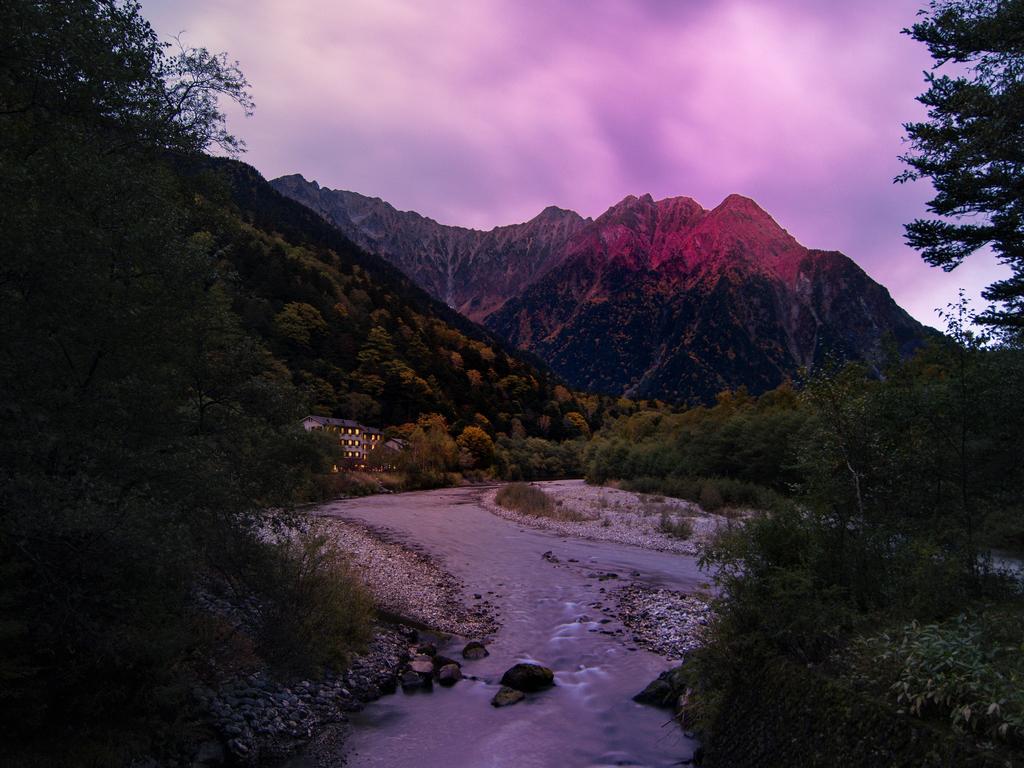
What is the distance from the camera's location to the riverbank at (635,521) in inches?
1243

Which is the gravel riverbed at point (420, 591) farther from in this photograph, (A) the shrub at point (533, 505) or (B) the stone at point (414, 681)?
(A) the shrub at point (533, 505)

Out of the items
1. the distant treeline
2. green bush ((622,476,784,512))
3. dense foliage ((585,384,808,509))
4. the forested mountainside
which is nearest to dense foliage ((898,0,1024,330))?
the distant treeline

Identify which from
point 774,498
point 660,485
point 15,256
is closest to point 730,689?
point 774,498

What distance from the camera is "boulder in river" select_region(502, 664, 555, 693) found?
40.2 ft

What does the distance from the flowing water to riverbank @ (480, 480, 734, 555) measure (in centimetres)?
643

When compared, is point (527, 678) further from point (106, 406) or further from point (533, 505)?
point (533, 505)

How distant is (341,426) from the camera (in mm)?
83438

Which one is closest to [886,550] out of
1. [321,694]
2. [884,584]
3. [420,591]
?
[884,584]

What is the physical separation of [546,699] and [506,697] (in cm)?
87

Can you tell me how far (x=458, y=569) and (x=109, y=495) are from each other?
18.4m

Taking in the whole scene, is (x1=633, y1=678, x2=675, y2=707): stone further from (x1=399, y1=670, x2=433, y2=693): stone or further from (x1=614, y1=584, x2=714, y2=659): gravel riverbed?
(x1=399, y1=670, x2=433, y2=693): stone

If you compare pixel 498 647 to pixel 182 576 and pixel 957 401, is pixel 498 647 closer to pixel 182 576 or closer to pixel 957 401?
pixel 182 576

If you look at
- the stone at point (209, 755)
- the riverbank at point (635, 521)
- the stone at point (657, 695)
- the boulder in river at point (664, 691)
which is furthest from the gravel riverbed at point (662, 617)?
the stone at point (209, 755)

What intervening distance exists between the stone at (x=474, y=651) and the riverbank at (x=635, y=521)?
12094 mm
